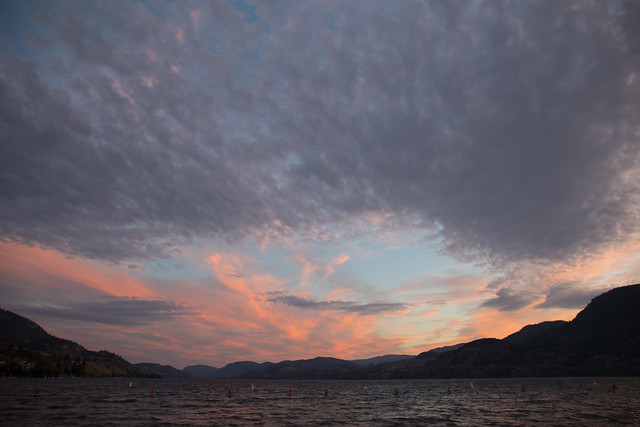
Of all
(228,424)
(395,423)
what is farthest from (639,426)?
(228,424)

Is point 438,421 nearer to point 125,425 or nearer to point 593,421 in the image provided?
point 593,421

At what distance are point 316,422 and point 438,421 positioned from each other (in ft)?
64.4

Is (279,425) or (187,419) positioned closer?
(279,425)

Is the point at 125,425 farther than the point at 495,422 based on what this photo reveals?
No

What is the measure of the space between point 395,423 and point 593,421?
30086 millimetres

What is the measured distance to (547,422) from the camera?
53.5m

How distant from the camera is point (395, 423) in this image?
54.2 metres

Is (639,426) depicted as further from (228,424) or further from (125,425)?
(125,425)

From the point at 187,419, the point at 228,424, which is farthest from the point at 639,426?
the point at 187,419

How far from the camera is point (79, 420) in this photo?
5141cm

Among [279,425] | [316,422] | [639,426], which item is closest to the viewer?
[639,426]

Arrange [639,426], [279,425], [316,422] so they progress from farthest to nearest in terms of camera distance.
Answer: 1. [316,422]
2. [279,425]
3. [639,426]

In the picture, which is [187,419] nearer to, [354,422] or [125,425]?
[125,425]

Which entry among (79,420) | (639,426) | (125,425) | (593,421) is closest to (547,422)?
(593,421)
